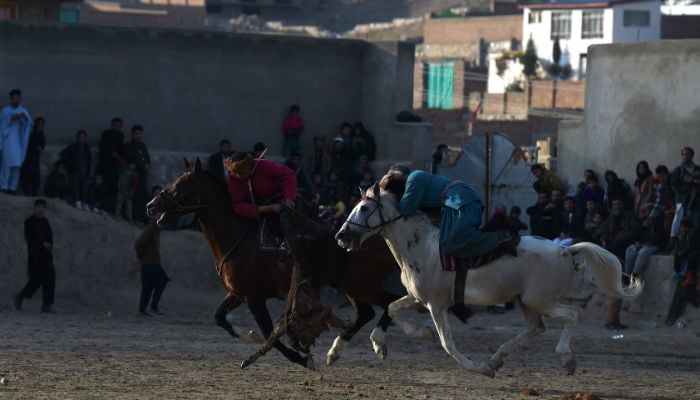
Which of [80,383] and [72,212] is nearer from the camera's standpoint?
[80,383]

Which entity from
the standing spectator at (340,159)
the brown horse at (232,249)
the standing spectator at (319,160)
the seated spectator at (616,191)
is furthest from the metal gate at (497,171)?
the brown horse at (232,249)

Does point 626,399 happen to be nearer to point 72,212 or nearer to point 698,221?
point 698,221

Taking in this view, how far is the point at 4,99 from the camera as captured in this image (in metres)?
22.7

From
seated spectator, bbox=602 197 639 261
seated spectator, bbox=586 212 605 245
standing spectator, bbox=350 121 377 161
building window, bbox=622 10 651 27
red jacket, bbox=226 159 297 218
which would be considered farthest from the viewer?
building window, bbox=622 10 651 27

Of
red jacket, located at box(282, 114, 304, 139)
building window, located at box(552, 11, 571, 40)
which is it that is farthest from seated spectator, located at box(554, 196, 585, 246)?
building window, located at box(552, 11, 571, 40)

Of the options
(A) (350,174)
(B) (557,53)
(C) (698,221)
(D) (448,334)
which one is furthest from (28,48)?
(B) (557,53)

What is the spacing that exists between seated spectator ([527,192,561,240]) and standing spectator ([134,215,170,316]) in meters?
5.70

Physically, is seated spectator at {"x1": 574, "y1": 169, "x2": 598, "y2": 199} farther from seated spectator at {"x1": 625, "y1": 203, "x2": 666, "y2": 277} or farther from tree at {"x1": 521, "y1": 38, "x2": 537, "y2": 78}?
tree at {"x1": 521, "y1": 38, "x2": 537, "y2": 78}

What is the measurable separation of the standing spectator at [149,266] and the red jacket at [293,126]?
4.69m

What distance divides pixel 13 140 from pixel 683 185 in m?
10.3

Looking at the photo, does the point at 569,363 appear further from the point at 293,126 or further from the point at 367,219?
the point at 293,126

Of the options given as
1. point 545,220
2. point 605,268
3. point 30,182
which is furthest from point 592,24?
point 605,268

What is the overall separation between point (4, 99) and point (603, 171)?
10089 mm

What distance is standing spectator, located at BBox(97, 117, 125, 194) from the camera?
72.5 feet
